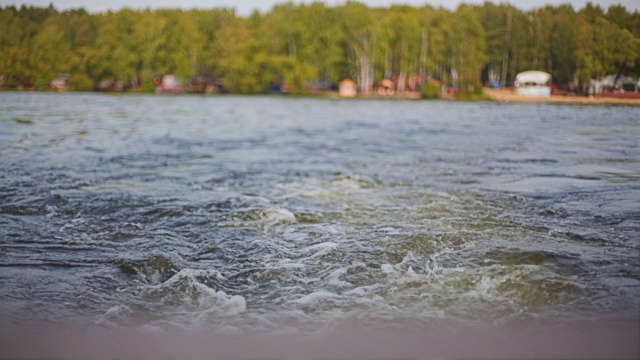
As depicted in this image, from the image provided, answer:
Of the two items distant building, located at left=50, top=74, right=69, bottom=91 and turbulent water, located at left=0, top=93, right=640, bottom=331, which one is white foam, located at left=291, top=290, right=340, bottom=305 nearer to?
turbulent water, located at left=0, top=93, right=640, bottom=331

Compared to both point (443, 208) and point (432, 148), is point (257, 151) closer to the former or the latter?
point (432, 148)

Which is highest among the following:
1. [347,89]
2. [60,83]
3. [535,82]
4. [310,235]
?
[347,89]

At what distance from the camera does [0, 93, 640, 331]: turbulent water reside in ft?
7.98

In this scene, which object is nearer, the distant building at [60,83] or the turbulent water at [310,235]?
the turbulent water at [310,235]

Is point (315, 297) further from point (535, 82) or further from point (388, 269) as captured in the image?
point (535, 82)

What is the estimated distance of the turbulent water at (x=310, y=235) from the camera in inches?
95.8

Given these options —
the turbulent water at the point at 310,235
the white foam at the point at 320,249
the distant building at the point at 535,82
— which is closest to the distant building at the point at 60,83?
the turbulent water at the point at 310,235

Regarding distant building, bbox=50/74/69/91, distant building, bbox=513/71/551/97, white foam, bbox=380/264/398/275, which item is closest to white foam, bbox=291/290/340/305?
white foam, bbox=380/264/398/275

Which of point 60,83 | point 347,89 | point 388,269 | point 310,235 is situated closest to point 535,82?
point 60,83

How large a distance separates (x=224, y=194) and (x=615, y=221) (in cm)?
335

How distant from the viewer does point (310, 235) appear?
380cm

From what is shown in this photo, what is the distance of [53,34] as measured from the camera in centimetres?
568

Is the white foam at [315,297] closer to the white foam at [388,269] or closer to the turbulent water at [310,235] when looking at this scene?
the turbulent water at [310,235]

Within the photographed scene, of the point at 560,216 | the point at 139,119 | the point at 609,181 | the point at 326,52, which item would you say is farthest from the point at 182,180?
the point at 326,52
